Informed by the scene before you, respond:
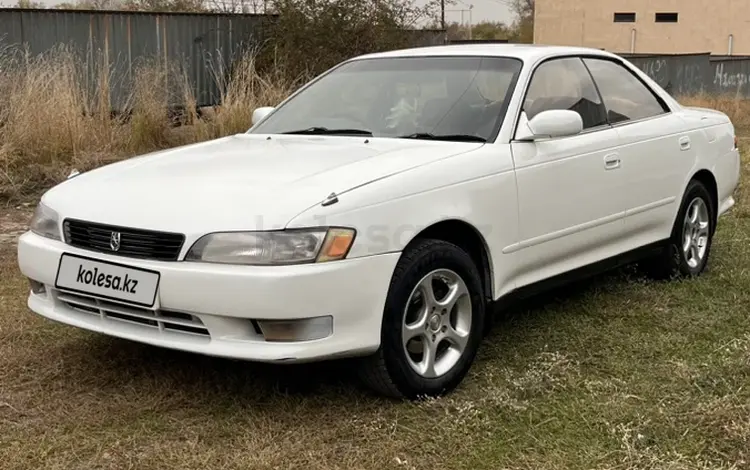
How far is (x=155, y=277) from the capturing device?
3.24 m

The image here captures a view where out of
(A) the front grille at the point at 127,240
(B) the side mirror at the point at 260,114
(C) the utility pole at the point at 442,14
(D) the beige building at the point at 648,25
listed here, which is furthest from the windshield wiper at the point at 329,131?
(D) the beige building at the point at 648,25

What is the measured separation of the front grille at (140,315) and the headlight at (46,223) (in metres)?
0.27

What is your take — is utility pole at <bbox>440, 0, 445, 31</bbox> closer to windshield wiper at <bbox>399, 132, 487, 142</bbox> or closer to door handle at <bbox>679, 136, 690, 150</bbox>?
door handle at <bbox>679, 136, 690, 150</bbox>

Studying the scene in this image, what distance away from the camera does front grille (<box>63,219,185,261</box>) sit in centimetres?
325

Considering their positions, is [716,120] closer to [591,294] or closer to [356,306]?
[591,294]

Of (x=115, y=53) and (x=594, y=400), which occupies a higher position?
(x=115, y=53)

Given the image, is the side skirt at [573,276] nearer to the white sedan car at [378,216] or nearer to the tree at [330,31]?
the white sedan car at [378,216]

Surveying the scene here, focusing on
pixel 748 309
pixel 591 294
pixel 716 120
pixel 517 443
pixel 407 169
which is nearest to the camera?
pixel 517 443

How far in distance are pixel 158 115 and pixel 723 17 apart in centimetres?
3988

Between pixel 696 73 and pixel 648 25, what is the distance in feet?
62.7

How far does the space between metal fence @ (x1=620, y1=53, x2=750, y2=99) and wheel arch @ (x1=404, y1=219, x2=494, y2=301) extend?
22389mm

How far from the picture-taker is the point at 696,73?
89.2ft

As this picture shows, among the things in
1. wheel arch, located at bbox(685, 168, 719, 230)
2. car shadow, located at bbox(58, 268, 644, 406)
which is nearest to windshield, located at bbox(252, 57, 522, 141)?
car shadow, located at bbox(58, 268, 644, 406)

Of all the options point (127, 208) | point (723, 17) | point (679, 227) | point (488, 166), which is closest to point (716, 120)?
point (679, 227)
